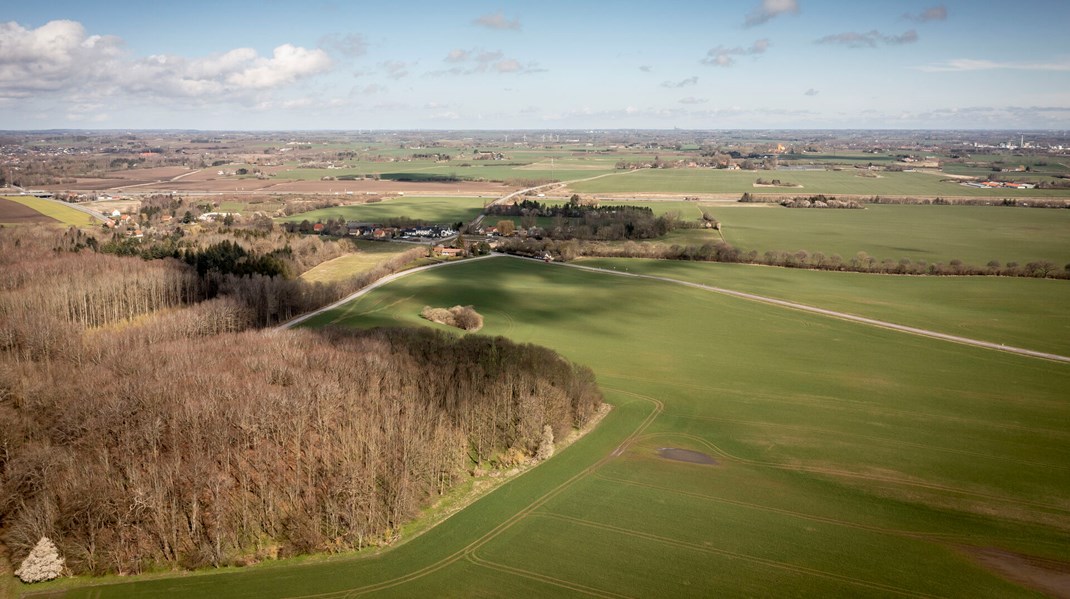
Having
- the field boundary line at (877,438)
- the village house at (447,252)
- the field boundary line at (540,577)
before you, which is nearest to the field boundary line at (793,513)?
the field boundary line at (540,577)

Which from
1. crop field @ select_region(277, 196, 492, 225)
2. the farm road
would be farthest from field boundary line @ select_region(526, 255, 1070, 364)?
crop field @ select_region(277, 196, 492, 225)

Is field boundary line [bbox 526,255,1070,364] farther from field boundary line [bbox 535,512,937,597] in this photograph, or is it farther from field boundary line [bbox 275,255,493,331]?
field boundary line [bbox 535,512,937,597]

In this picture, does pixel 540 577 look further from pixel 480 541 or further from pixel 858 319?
pixel 858 319

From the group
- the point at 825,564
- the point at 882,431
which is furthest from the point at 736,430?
the point at 825,564

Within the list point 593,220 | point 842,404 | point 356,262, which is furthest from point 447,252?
point 842,404

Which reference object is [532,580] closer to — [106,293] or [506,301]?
[506,301]

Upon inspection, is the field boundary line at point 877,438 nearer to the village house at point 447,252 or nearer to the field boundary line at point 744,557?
the field boundary line at point 744,557
